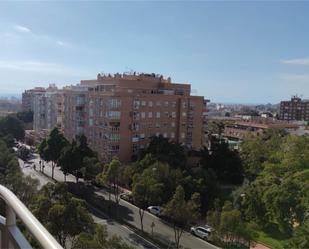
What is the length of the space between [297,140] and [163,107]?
12.9m

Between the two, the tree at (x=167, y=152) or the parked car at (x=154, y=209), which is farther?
the tree at (x=167, y=152)

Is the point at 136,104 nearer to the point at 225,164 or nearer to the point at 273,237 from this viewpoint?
the point at 225,164

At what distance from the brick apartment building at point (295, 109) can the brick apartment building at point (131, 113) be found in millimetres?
66037

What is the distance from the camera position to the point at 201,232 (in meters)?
18.7

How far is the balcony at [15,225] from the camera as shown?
1.71 meters

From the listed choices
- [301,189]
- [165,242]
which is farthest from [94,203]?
[301,189]

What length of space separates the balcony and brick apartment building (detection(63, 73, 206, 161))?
28788 millimetres

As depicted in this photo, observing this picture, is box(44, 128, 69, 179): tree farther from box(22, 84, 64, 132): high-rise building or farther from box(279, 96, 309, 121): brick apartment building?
box(279, 96, 309, 121): brick apartment building

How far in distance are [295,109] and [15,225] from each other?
102 meters

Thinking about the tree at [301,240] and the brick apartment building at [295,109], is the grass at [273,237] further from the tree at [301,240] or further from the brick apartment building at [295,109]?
the brick apartment building at [295,109]

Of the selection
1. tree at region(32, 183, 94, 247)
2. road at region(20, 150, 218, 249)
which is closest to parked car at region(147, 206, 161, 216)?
road at region(20, 150, 218, 249)

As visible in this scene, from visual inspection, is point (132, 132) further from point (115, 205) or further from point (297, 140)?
point (297, 140)

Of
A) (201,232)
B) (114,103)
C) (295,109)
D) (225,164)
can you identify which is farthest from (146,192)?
(295,109)

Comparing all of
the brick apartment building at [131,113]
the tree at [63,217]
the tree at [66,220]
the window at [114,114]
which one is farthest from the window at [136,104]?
the tree at [66,220]
